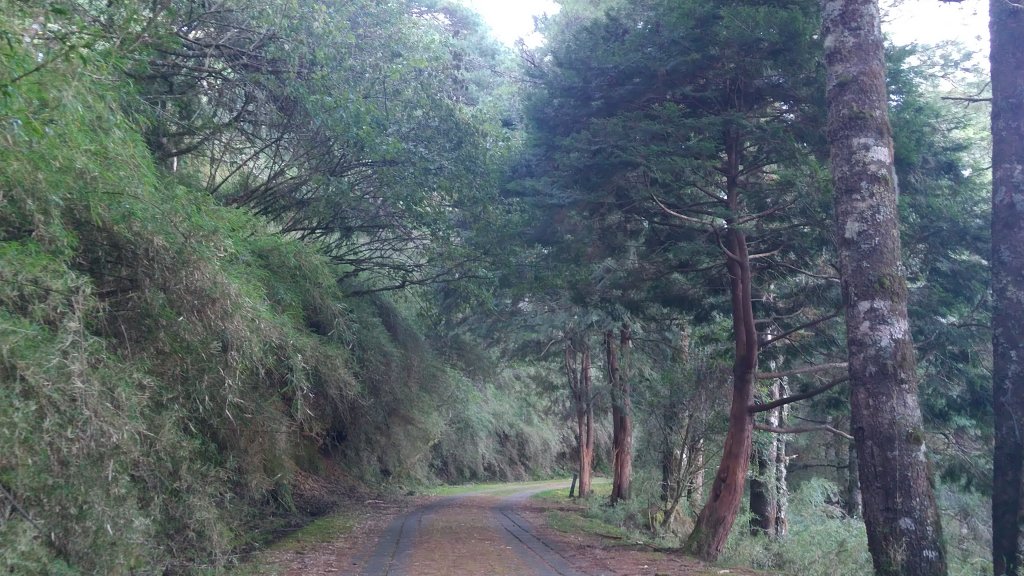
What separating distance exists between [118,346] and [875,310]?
7267 millimetres

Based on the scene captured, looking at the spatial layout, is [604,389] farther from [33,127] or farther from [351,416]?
[33,127]

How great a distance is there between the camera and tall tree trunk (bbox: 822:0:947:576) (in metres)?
7.71

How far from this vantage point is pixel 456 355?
24234 mm

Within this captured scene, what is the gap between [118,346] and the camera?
7.73m

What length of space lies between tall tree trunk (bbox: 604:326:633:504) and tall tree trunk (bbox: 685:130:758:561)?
30.0 feet

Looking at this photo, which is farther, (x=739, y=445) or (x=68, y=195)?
(x=739, y=445)

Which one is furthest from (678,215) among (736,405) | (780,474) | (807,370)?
(780,474)

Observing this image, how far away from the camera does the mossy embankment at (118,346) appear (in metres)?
6.11

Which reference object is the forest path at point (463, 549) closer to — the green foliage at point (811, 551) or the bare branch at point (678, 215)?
the green foliage at point (811, 551)

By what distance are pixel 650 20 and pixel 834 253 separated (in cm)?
487

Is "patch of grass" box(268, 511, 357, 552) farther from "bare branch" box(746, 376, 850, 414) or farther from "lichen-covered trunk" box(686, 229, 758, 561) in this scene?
"bare branch" box(746, 376, 850, 414)

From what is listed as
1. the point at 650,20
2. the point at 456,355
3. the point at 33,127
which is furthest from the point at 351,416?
the point at 33,127

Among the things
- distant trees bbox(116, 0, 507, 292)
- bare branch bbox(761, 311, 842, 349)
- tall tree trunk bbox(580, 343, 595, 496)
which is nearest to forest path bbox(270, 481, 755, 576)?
bare branch bbox(761, 311, 842, 349)

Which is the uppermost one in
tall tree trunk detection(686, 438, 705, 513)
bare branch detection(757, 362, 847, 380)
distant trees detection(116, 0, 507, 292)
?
distant trees detection(116, 0, 507, 292)
